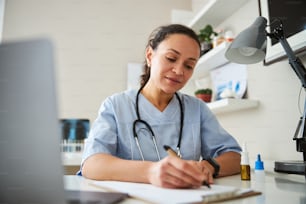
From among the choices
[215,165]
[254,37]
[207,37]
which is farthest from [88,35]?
[215,165]

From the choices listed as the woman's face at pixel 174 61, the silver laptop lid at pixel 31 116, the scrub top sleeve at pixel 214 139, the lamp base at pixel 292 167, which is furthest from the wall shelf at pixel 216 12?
the silver laptop lid at pixel 31 116

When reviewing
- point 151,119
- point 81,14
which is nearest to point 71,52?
point 81,14

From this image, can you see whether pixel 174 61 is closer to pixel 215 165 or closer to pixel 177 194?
pixel 215 165

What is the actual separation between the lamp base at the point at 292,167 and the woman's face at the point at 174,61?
469mm

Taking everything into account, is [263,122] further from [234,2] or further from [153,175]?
[153,175]

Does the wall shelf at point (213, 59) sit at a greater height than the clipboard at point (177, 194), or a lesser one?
greater

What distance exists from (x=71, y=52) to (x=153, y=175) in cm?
186

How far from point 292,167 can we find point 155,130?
484 millimetres

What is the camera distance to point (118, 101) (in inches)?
43.1

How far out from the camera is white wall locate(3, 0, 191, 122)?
2238 millimetres

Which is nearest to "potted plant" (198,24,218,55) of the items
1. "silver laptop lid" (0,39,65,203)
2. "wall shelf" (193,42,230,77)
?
"wall shelf" (193,42,230,77)

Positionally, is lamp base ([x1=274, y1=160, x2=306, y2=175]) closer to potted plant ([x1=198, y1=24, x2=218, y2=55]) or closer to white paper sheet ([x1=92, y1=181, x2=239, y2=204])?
white paper sheet ([x1=92, y1=181, x2=239, y2=204])

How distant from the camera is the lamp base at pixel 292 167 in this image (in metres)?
0.89

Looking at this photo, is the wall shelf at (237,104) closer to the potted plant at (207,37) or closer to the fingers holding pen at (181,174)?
the potted plant at (207,37)
